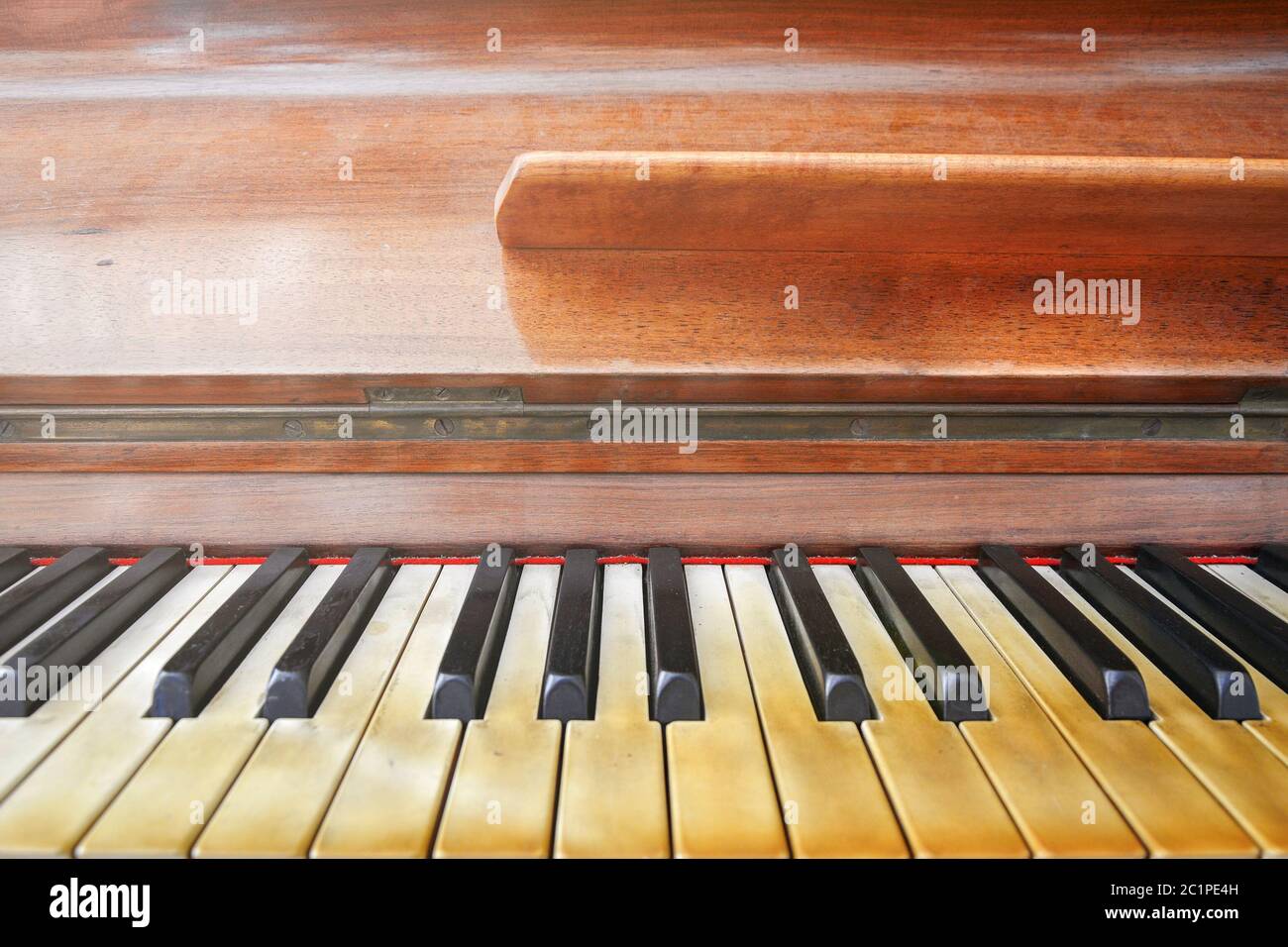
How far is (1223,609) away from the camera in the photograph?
1.04m

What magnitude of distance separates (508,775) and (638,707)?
0.61 ft

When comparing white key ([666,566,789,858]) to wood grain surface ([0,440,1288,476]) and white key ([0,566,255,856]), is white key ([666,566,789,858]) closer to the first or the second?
wood grain surface ([0,440,1288,476])

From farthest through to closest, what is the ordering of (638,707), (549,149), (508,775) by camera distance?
1. (549,149)
2. (638,707)
3. (508,775)

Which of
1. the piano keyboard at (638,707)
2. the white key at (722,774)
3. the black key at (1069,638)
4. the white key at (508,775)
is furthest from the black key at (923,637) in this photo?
the white key at (508,775)

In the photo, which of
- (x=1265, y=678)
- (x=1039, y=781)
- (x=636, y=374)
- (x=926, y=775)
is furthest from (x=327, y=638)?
(x=1265, y=678)

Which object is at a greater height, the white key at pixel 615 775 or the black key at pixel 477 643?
the black key at pixel 477 643

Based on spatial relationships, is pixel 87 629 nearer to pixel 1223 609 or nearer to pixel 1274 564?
pixel 1223 609

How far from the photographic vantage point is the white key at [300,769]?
2.30 feet

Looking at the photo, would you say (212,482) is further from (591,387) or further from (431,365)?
(591,387)

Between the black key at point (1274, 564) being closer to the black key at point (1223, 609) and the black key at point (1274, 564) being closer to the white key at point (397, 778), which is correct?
the black key at point (1223, 609)

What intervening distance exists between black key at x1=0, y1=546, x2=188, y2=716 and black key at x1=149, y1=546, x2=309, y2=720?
0.15m

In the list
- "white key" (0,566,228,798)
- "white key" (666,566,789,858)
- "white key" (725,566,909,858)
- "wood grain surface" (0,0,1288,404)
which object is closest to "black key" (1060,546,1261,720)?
"wood grain surface" (0,0,1288,404)

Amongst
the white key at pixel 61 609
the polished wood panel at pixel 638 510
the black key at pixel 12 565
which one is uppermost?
the polished wood panel at pixel 638 510

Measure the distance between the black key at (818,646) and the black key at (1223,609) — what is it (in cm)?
57
